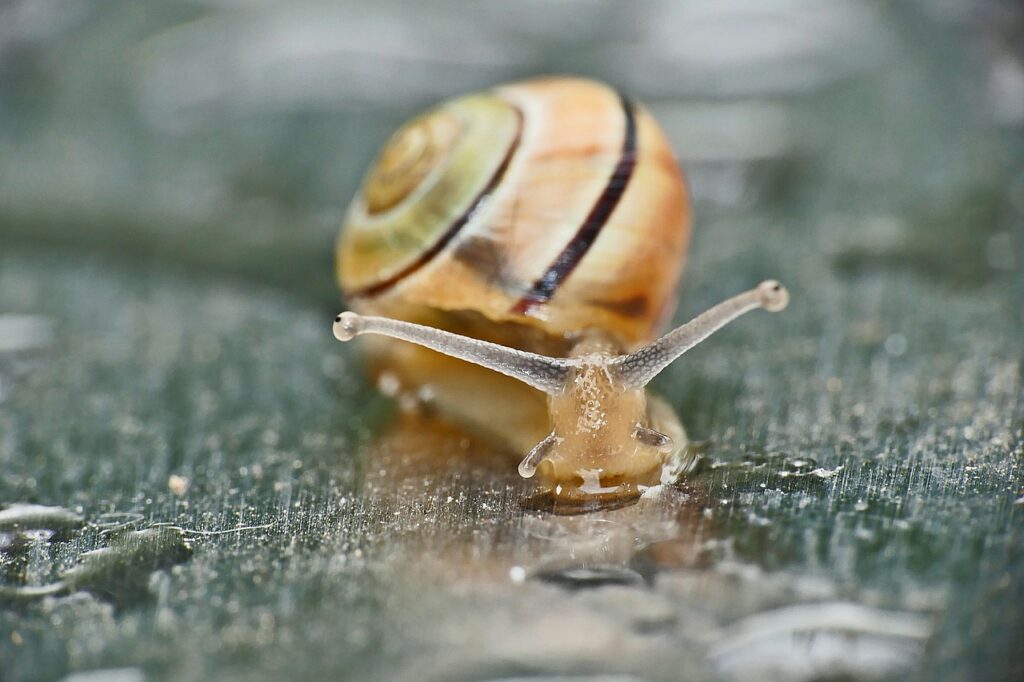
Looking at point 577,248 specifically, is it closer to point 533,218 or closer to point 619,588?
point 533,218

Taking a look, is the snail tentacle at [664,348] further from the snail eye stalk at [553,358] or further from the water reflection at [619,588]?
the water reflection at [619,588]

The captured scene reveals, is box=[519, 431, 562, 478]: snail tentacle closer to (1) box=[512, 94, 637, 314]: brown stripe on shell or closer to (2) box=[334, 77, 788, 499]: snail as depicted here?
(2) box=[334, 77, 788, 499]: snail

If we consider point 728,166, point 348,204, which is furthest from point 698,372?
point 348,204

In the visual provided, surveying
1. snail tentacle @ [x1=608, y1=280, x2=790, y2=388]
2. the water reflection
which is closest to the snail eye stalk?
snail tentacle @ [x1=608, y1=280, x2=790, y2=388]

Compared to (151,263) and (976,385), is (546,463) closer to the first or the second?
(976,385)

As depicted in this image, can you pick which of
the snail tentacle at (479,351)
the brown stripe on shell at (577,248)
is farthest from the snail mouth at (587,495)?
the brown stripe on shell at (577,248)

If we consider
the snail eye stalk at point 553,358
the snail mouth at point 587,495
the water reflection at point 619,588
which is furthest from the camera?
the snail eye stalk at point 553,358
